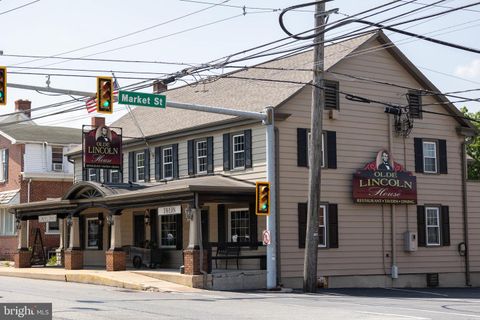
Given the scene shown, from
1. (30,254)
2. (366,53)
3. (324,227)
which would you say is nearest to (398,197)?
(324,227)

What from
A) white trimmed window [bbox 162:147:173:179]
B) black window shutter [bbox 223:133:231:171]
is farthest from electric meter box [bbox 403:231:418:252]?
white trimmed window [bbox 162:147:173:179]

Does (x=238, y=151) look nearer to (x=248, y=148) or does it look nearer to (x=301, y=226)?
(x=248, y=148)

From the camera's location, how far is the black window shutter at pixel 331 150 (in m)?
30.1

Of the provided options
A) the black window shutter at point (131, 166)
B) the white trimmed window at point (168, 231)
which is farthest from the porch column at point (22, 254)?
the white trimmed window at point (168, 231)

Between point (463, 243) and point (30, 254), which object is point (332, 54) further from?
point (30, 254)

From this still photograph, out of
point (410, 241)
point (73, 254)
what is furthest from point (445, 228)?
→ point (73, 254)

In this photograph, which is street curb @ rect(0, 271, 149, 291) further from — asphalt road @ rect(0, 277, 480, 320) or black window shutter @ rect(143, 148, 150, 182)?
black window shutter @ rect(143, 148, 150, 182)

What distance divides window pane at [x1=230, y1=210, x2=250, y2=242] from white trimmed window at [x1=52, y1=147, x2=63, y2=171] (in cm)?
1971

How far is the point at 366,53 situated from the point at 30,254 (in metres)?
18.9

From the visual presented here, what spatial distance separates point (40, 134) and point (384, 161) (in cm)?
2478

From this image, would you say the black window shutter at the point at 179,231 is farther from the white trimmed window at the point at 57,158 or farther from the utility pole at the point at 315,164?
the white trimmed window at the point at 57,158

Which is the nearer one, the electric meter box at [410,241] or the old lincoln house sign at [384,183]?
the old lincoln house sign at [384,183]

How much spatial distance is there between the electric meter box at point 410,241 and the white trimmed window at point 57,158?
23.7 metres

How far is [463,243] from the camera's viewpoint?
33.5m
